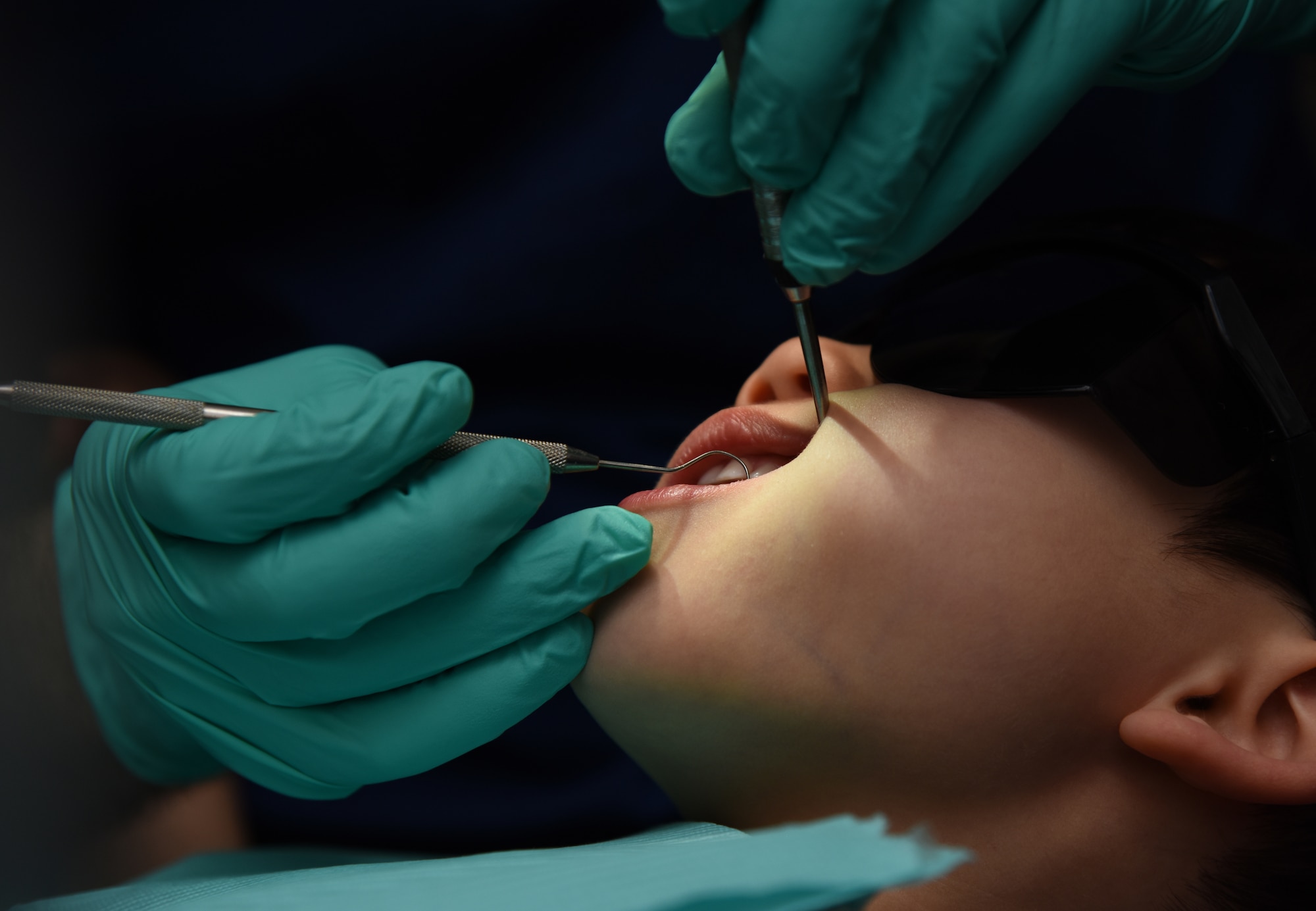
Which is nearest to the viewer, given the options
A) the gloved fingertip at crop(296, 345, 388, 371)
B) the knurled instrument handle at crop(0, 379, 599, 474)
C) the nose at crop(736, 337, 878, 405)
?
the knurled instrument handle at crop(0, 379, 599, 474)

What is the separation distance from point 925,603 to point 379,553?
1.72ft

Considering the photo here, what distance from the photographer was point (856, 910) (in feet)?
2.37

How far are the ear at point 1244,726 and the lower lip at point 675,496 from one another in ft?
1.40

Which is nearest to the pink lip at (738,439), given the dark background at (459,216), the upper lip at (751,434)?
the upper lip at (751,434)

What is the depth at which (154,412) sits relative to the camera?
2.82ft

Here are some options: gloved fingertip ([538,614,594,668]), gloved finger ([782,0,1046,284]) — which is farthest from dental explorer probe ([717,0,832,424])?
gloved fingertip ([538,614,594,668])

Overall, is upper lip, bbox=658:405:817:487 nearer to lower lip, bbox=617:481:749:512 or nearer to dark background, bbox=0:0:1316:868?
lower lip, bbox=617:481:749:512

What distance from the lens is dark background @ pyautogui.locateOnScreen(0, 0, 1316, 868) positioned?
44.8 inches

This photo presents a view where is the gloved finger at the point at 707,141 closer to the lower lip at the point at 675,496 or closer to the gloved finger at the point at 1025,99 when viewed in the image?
the gloved finger at the point at 1025,99

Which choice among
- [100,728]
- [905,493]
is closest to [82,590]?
[100,728]

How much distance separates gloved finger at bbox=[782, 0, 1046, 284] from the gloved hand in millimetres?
330

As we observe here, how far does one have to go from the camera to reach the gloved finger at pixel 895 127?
0.73 m

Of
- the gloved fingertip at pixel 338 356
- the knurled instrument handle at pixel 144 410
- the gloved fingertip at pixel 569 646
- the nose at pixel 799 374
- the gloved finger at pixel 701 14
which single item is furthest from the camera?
the gloved fingertip at pixel 338 356

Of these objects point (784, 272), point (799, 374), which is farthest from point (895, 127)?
point (799, 374)
